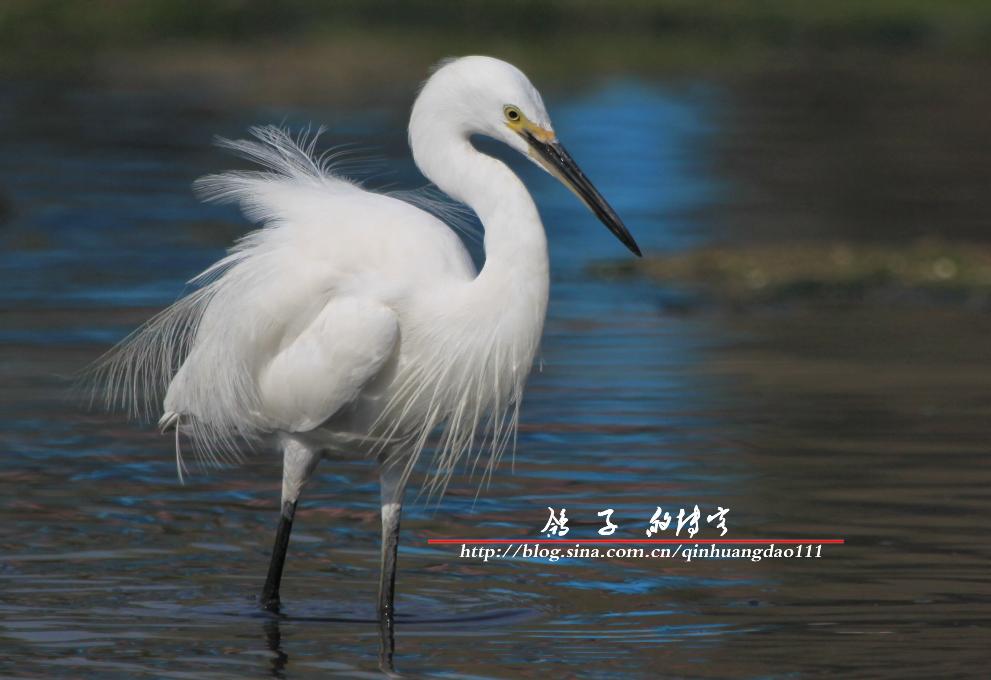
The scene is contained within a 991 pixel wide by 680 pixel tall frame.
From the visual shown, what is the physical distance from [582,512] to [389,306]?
5.04ft

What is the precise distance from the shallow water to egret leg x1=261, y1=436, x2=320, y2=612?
0.25 ft

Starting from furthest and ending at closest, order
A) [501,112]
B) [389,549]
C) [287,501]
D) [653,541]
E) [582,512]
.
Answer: [582,512] → [653,541] → [287,501] → [389,549] → [501,112]

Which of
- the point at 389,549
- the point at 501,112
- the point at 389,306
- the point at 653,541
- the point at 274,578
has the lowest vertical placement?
the point at 274,578

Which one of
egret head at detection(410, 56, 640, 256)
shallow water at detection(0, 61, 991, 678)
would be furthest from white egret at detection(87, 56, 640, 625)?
shallow water at detection(0, 61, 991, 678)

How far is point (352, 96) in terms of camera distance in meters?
24.5

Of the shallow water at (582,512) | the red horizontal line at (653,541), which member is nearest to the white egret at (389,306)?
the shallow water at (582,512)

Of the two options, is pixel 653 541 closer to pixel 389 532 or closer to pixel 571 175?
pixel 389 532

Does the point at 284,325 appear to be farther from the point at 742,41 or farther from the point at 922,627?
the point at 742,41

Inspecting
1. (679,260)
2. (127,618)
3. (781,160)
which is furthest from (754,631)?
(781,160)

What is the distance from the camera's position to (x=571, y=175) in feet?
17.0

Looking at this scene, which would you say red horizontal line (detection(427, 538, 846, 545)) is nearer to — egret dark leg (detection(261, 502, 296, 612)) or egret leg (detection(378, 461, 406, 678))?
egret leg (detection(378, 461, 406, 678))

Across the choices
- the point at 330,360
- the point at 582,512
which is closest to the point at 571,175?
the point at 330,360

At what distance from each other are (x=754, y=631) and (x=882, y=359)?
13.3ft

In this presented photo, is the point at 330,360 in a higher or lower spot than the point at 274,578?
higher
